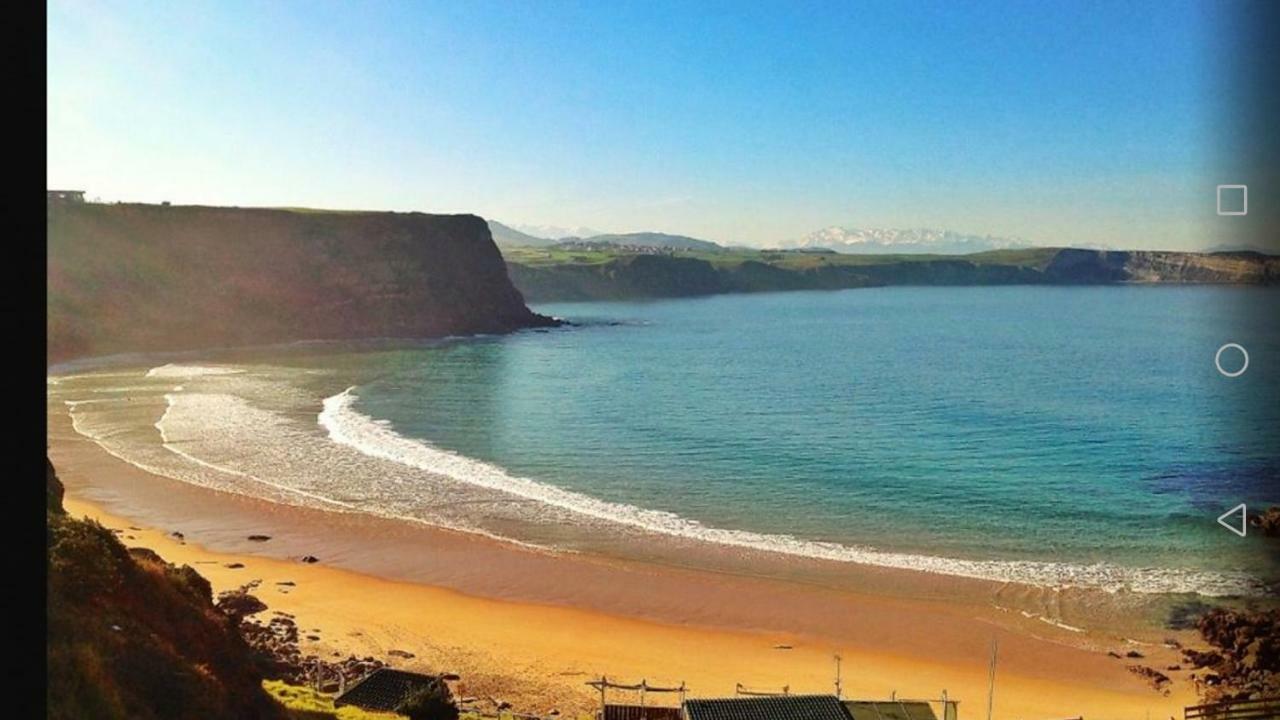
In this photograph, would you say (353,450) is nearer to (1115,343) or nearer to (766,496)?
(766,496)

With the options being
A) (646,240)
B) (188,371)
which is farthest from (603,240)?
(188,371)

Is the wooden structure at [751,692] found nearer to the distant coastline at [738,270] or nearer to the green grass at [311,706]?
the green grass at [311,706]

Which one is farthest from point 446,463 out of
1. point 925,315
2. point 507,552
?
point 925,315

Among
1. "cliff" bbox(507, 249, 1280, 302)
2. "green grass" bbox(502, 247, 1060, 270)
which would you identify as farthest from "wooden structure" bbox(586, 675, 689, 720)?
"green grass" bbox(502, 247, 1060, 270)

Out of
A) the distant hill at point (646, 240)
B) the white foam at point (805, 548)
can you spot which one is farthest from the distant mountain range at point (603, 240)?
the white foam at point (805, 548)

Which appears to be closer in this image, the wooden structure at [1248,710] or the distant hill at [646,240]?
the wooden structure at [1248,710]
